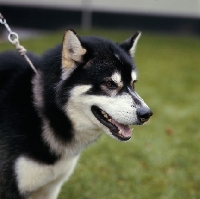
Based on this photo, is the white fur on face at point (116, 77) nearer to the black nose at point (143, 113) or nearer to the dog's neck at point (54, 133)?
the black nose at point (143, 113)

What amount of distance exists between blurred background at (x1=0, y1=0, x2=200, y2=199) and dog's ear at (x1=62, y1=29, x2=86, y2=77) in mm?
1531

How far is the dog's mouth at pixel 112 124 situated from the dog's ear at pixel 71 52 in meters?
0.34

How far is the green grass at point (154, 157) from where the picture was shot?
156 inches

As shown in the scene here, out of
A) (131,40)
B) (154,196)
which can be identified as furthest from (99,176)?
(131,40)

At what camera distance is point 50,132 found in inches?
115

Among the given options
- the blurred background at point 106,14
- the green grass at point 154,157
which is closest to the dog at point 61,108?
the green grass at point 154,157

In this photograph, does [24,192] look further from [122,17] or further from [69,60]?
[122,17]

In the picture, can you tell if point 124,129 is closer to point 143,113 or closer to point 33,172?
point 143,113

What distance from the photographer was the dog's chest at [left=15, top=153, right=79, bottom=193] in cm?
286

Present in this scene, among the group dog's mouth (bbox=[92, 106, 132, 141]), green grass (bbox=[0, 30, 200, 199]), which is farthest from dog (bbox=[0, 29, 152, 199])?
green grass (bbox=[0, 30, 200, 199])

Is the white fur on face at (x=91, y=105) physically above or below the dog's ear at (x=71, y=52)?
below

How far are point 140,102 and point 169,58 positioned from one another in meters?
7.20

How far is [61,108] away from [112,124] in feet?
1.26

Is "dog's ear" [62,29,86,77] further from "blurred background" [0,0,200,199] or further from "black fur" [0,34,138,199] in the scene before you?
"blurred background" [0,0,200,199]
